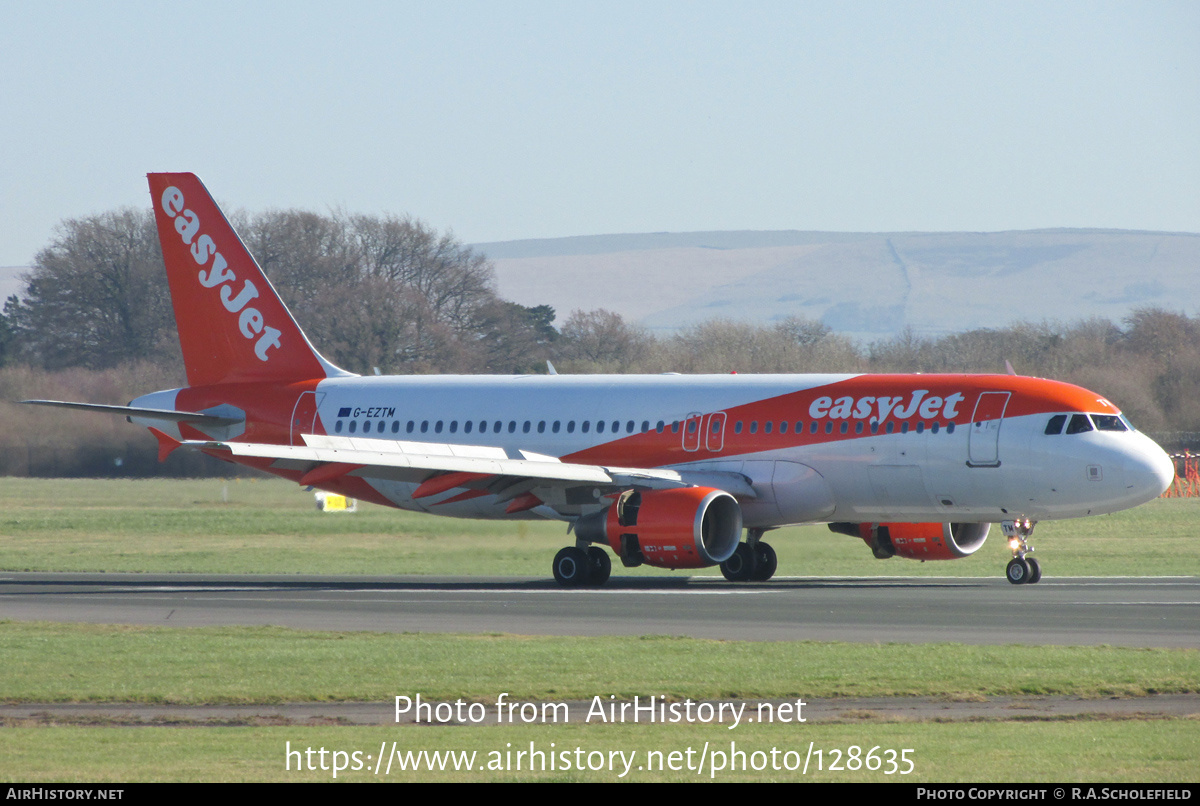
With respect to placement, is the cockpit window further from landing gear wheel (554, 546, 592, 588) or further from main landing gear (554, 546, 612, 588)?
landing gear wheel (554, 546, 592, 588)

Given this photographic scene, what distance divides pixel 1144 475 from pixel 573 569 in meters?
10.3

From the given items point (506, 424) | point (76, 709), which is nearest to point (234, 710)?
point (76, 709)

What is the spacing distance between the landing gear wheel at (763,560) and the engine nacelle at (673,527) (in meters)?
2.19

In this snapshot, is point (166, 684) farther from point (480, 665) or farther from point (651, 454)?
point (651, 454)

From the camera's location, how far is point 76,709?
48.2ft

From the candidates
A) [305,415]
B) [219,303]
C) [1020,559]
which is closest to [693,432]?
[1020,559]

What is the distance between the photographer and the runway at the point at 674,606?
21078mm

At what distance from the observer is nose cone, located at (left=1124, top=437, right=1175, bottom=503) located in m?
28.1

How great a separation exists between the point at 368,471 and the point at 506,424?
3788 millimetres

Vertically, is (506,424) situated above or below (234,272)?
below

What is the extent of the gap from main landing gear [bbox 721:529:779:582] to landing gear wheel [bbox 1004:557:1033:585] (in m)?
4.69

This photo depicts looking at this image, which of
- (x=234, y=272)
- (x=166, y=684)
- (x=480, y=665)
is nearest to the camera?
(x=166, y=684)

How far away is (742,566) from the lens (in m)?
31.6

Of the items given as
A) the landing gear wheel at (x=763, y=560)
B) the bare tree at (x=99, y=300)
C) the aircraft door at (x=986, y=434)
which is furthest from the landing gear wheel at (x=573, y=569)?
the bare tree at (x=99, y=300)
